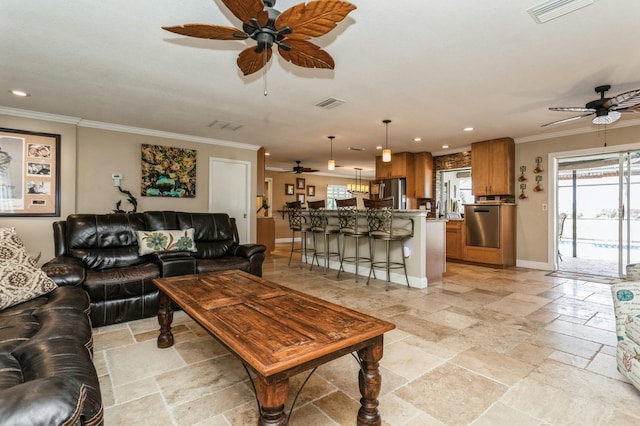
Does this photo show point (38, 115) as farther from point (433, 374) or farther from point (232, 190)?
point (433, 374)

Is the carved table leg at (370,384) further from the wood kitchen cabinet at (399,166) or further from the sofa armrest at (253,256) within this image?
the wood kitchen cabinet at (399,166)

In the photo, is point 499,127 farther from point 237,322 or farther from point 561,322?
point 237,322

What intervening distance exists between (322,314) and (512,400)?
120 cm

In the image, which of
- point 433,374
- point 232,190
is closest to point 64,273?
point 433,374

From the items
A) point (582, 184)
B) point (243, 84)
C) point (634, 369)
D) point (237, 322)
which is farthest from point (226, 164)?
point (582, 184)

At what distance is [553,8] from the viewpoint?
83.9 inches

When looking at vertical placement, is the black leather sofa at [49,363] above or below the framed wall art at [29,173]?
below

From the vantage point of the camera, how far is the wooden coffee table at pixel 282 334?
1.15 m

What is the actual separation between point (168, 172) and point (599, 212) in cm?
907

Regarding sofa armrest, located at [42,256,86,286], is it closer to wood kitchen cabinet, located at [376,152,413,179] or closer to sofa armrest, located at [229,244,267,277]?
sofa armrest, located at [229,244,267,277]

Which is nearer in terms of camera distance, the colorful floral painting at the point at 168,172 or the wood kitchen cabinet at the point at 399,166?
the colorful floral painting at the point at 168,172

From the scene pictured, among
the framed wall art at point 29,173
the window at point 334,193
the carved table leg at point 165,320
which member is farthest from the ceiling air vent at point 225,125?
the window at point 334,193

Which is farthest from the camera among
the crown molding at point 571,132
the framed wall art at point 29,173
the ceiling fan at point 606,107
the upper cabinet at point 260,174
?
the upper cabinet at point 260,174

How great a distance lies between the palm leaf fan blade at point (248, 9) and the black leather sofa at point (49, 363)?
179 centimetres
